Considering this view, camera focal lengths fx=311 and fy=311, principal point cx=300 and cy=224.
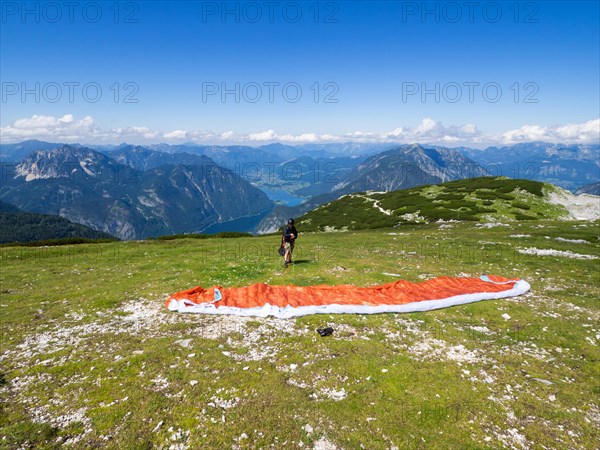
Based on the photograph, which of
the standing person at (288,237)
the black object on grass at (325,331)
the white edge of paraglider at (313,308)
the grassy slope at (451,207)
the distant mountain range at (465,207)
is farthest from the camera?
the grassy slope at (451,207)

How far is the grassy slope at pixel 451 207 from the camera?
240 feet

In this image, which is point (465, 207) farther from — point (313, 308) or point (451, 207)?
point (313, 308)

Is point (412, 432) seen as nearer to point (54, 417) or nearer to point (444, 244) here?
point (54, 417)

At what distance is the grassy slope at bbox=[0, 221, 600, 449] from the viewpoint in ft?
27.8

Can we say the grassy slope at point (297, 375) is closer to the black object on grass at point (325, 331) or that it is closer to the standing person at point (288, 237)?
the black object on grass at point (325, 331)

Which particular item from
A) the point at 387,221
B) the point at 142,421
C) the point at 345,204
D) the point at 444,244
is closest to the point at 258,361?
the point at 142,421

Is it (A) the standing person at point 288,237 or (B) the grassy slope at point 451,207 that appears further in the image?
(B) the grassy slope at point 451,207

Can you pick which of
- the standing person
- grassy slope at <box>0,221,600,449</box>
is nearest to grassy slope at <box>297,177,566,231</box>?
the standing person

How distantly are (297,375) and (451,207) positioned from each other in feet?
269

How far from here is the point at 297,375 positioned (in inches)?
429

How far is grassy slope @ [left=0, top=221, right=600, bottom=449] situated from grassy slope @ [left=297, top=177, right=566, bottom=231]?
5948 cm

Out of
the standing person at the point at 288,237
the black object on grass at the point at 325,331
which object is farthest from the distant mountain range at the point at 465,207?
the black object on grass at the point at 325,331

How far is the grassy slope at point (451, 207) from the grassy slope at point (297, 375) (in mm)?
59480

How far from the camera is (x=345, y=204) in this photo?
128 metres
